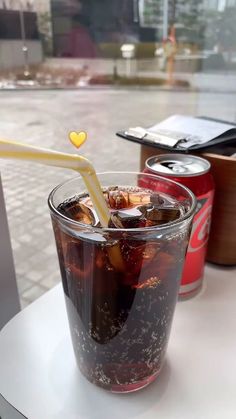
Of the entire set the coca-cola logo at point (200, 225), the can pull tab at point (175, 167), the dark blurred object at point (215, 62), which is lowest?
the coca-cola logo at point (200, 225)

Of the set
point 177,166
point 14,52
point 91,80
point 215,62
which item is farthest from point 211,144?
point 91,80

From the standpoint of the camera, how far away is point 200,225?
45 centimetres

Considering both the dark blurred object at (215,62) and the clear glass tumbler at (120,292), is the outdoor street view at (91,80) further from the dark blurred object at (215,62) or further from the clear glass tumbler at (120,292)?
the clear glass tumbler at (120,292)

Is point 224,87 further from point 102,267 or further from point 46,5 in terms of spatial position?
point 102,267

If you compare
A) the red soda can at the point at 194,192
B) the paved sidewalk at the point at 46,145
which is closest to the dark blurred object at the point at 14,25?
the paved sidewalk at the point at 46,145

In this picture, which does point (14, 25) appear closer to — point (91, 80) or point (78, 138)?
point (78, 138)

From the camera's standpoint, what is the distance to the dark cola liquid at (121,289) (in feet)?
1.00

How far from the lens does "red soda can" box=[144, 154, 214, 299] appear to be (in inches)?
16.9

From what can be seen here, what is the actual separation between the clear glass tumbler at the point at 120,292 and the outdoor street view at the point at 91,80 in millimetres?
147

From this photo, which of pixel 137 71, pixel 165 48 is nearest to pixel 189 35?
pixel 165 48

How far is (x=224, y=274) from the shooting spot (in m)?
0.54

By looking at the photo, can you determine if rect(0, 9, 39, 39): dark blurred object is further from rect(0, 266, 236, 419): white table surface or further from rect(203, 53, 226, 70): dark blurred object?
rect(203, 53, 226, 70): dark blurred object

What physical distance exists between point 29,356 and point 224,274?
11.5 inches

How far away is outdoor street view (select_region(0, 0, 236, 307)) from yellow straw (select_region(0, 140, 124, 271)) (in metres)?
0.11
